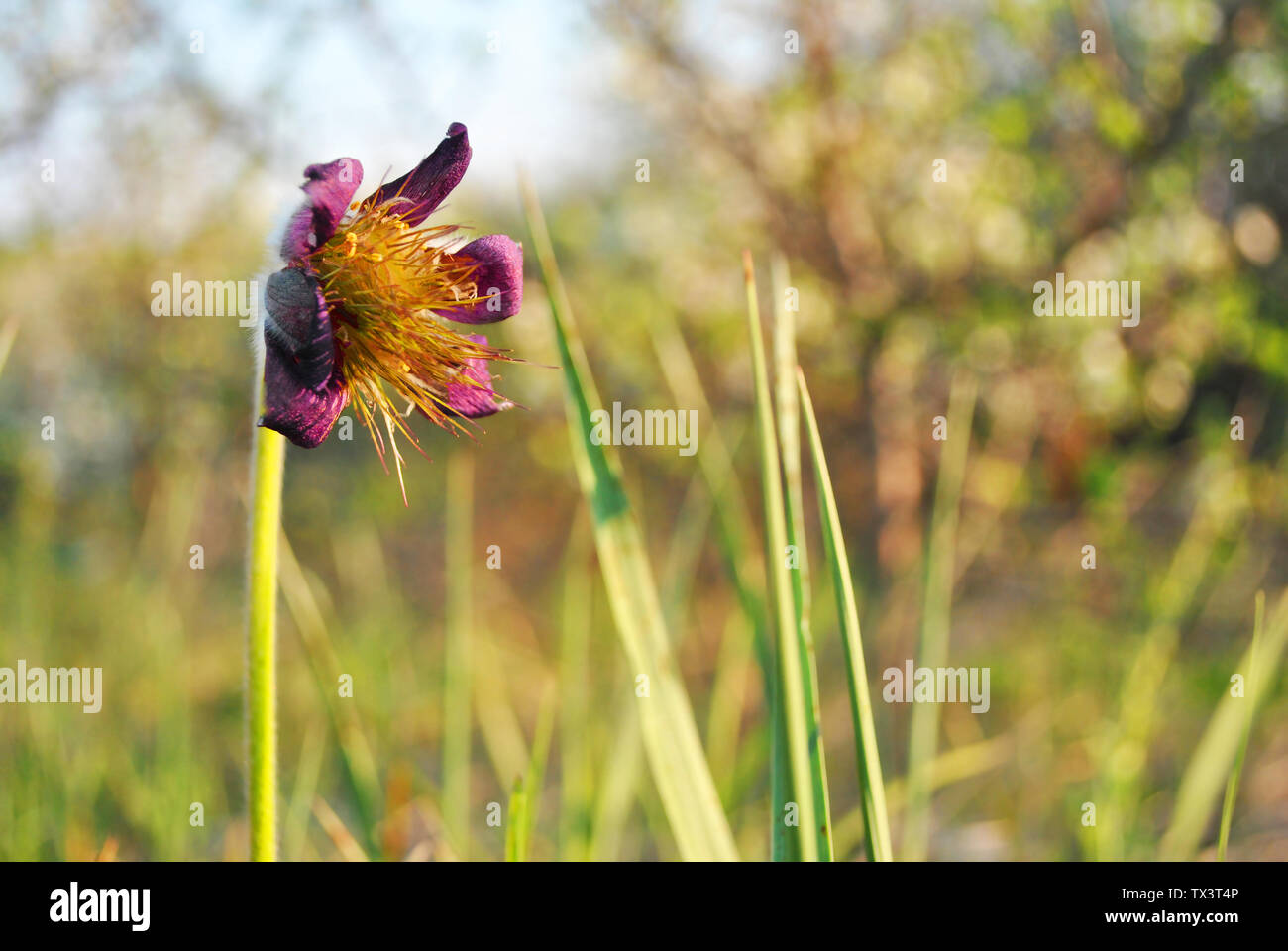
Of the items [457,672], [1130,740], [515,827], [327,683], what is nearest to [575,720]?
[457,672]

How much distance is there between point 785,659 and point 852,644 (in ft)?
0.12

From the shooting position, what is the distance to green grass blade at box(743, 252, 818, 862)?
1.59 feet

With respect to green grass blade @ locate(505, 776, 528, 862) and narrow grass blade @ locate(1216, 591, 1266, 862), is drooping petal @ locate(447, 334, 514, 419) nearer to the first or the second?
green grass blade @ locate(505, 776, 528, 862)

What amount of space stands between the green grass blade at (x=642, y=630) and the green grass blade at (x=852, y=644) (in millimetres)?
117

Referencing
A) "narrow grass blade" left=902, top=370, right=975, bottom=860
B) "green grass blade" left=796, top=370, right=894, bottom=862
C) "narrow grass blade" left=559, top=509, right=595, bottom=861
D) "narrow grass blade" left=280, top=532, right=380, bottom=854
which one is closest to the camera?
"green grass blade" left=796, top=370, right=894, bottom=862

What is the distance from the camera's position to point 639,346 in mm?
3242

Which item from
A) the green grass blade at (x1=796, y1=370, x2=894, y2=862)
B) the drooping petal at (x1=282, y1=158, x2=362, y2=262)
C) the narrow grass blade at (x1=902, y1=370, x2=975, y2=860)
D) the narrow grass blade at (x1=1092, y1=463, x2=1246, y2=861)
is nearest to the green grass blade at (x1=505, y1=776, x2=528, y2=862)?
the green grass blade at (x1=796, y1=370, x2=894, y2=862)

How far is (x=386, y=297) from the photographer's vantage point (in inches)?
23.0

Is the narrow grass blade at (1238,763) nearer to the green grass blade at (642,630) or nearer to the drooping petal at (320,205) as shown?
the green grass blade at (642,630)

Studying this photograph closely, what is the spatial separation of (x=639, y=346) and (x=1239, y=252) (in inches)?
69.9

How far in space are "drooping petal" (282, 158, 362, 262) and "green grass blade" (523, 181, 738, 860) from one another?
0.13 m

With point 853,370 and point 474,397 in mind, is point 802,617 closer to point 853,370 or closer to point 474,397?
point 474,397

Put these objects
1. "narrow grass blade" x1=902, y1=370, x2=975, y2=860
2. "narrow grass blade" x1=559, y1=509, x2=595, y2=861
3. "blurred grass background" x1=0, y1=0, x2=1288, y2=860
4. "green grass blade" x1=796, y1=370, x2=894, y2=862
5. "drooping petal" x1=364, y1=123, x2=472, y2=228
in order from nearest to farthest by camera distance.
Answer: "green grass blade" x1=796, y1=370, x2=894, y2=862 → "drooping petal" x1=364, y1=123, x2=472, y2=228 → "narrow grass blade" x1=902, y1=370, x2=975, y2=860 → "narrow grass blade" x1=559, y1=509, x2=595, y2=861 → "blurred grass background" x1=0, y1=0, x2=1288, y2=860
